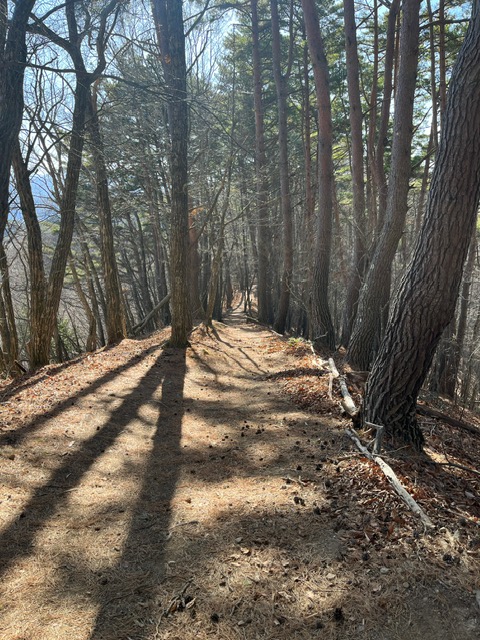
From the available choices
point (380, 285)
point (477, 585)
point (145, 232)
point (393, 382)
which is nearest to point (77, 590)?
point (477, 585)

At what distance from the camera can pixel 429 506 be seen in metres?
2.99

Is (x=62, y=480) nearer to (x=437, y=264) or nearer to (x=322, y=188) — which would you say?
(x=437, y=264)

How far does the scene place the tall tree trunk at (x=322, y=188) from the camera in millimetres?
9083

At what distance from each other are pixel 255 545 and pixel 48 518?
1544 millimetres

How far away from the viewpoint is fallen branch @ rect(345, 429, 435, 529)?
2.76 metres

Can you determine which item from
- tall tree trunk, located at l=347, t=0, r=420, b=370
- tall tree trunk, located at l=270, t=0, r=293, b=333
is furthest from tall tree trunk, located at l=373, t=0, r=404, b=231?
tall tree trunk, located at l=270, t=0, r=293, b=333

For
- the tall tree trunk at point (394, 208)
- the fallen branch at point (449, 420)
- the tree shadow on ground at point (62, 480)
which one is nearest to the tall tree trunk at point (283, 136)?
the tall tree trunk at point (394, 208)

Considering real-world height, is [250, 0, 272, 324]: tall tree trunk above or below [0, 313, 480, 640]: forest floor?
above

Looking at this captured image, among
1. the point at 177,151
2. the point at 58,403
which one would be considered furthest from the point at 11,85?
the point at 58,403

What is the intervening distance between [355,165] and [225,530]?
28.5 feet

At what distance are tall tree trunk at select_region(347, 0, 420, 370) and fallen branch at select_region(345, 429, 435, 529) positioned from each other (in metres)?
3.93

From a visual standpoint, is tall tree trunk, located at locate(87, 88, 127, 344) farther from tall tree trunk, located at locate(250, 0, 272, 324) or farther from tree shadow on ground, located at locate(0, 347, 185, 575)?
tall tree trunk, located at locate(250, 0, 272, 324)

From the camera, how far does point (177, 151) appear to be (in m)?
8.40

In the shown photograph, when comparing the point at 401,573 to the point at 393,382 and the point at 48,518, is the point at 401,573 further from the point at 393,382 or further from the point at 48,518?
the point at 48,518
